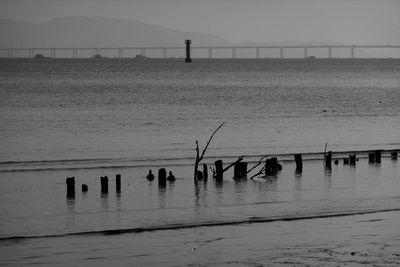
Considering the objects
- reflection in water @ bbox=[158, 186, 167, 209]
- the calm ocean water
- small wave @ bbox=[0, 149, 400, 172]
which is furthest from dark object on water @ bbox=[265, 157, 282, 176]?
small wave @ bbox=[0, 149, 400, 172]

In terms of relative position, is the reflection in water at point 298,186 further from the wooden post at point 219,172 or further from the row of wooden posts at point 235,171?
the wooden post at point 219,172

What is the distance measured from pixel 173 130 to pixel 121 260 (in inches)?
1645

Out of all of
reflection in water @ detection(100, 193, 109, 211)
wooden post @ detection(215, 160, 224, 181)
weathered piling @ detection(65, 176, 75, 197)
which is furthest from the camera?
wooden post @ detection(215, 160, 224, 181)

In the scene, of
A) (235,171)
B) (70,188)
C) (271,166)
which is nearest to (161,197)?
(70,188)

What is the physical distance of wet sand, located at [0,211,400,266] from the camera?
19344 millimetres

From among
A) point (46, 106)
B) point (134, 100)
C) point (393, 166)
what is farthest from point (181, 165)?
point (134, 100)

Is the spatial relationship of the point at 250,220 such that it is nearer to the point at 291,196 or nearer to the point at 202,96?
the point at 291,196

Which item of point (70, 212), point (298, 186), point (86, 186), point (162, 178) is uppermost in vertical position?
point (162, 178)

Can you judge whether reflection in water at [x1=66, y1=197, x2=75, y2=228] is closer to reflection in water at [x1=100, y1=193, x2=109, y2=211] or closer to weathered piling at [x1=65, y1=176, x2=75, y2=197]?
weathered piling at [x1=65, y1=176, x2=75, y2=197]

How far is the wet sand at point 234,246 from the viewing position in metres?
19.3

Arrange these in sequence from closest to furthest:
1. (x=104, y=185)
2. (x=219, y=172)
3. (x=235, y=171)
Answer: (x=104, y=185)
(x=219, y=172)
(x=235, y=171)

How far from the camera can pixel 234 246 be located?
2098 centimetres

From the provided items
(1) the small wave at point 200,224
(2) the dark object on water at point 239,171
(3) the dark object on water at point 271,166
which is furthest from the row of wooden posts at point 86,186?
(3) the dark object on water at point 271,166

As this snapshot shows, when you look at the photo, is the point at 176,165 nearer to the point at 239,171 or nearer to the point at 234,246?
the point at 239,171
